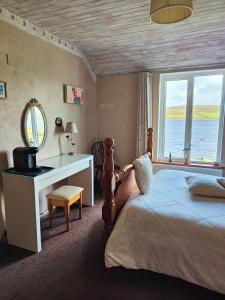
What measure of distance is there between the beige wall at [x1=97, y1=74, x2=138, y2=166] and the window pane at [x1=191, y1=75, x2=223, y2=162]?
3.49ft

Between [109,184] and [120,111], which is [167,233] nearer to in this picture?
[109,184]

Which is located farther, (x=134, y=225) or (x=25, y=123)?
(x=25, y=123)

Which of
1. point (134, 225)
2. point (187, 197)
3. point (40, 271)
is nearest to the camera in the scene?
point (134, 225)

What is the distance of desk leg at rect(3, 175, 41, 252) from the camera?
2.09 metres

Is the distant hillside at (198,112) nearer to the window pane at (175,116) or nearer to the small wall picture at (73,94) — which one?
the window pane at (175,116)

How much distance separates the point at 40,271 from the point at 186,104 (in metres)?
3.21

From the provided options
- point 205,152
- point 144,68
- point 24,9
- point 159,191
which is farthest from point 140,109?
point 24,9

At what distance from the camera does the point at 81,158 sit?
2.97 meters

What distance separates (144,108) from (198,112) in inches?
36.2

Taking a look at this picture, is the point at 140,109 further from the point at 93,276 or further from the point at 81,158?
the point at 93,276

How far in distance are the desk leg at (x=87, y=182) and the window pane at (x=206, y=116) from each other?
1873 mm

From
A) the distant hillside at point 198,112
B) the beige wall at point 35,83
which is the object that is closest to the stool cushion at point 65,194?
the beige wall at point 35,83

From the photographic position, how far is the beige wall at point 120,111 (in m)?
3.88

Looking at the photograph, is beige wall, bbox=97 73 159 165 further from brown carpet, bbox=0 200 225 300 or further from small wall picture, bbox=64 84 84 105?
brown carpet, bbox=0 200 225 300
